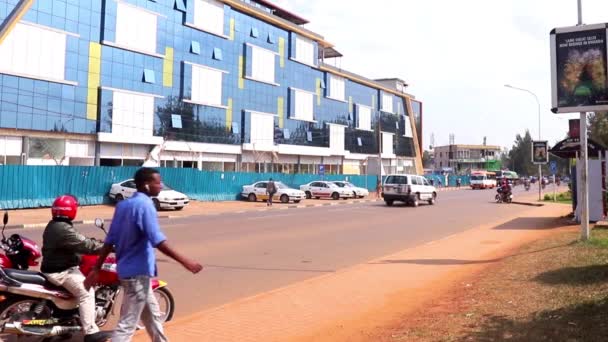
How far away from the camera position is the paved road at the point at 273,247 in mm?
8477

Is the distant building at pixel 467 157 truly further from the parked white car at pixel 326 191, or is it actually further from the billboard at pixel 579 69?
the billboard at pixel 579 69

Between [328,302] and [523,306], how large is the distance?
2.46 m

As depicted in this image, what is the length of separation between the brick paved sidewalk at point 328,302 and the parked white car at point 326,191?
29355 millimetres

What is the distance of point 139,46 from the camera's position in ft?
128

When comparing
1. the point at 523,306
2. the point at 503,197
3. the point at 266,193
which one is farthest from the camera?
the point at 266,193

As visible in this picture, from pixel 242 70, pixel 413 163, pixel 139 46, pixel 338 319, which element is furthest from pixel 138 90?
pixel 413 163

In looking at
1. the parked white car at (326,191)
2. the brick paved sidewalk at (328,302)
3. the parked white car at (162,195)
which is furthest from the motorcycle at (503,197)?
the brick paved sidewalk at (328,302)

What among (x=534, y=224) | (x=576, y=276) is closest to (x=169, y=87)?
(x=534, y=224)

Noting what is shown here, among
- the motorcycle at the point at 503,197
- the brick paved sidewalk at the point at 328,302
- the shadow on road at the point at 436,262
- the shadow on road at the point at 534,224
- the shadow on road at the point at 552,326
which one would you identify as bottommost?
the brick paved sidewalk at the point at 328,302

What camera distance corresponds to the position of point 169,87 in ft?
137

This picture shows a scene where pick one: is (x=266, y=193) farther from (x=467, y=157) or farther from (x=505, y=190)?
(x=467, y=157)

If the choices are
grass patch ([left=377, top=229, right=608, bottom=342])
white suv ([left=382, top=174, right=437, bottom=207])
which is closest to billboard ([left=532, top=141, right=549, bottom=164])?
white suv ([left=382, top=174, right=437, bottom=207])

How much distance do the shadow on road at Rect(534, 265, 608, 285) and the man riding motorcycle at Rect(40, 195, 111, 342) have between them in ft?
20.4

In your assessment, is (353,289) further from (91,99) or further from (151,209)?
(91,99)
